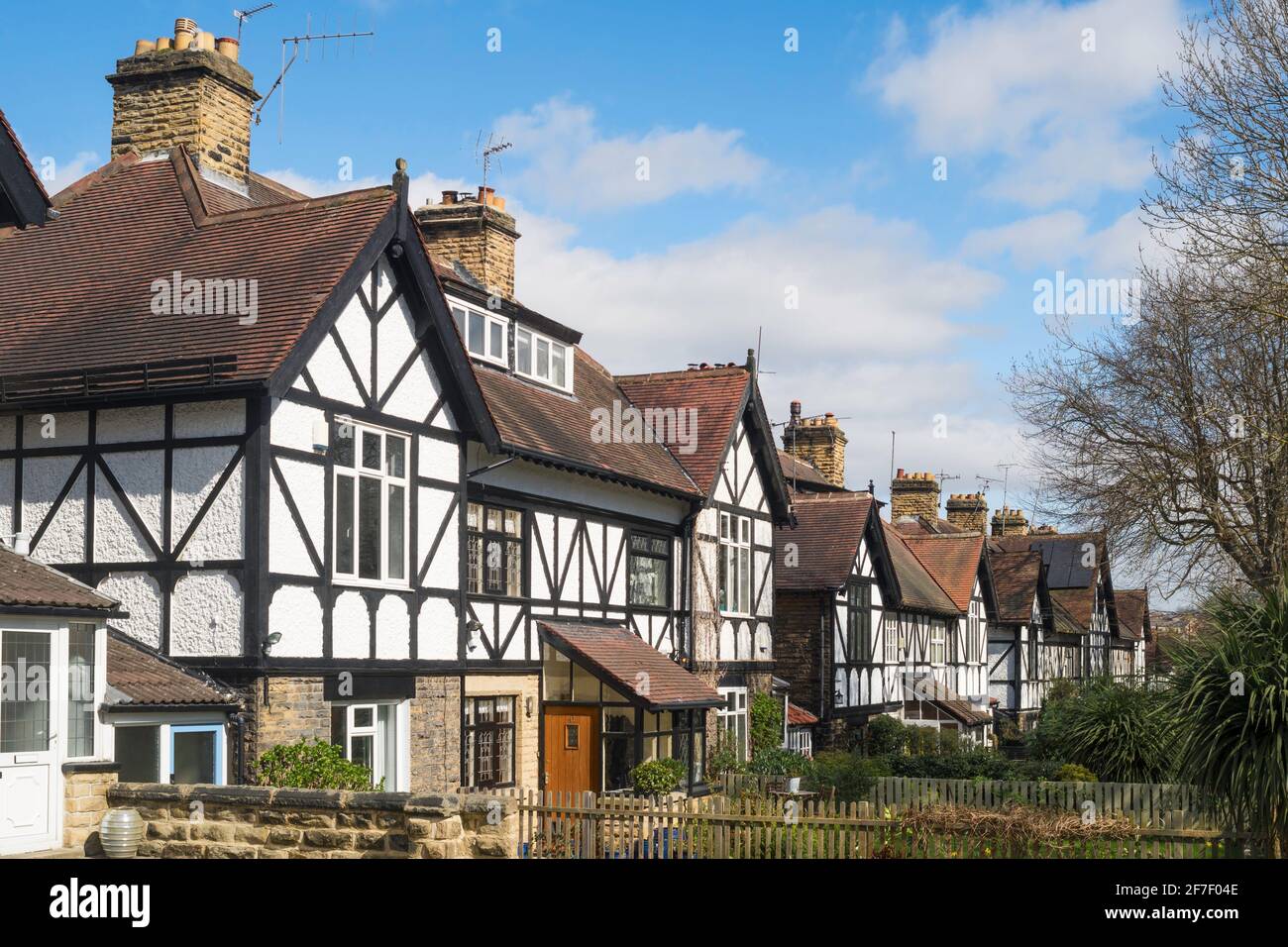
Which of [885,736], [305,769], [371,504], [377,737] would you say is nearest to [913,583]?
[885,736]

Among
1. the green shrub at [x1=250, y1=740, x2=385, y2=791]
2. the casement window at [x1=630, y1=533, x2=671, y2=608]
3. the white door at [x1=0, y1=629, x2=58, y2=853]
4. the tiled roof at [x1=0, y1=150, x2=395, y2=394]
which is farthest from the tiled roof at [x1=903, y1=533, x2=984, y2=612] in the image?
the white door at [x1=0, y1=629, x2=58, y2=853]

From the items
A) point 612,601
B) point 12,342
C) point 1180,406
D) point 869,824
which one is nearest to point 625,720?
point 612,601

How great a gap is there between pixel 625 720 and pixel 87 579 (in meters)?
10.2

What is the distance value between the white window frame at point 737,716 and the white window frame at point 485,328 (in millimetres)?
8797

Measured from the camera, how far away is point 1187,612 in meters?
24.8

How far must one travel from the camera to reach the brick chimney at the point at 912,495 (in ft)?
186

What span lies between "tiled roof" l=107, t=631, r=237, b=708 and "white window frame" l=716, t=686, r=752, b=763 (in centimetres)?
1432

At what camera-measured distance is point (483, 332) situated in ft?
77.5

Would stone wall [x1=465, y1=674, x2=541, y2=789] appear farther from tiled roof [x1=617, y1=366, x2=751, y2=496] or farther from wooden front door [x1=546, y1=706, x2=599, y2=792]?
tiled roof [x1=617, y1=366, x2=751, y2=496]

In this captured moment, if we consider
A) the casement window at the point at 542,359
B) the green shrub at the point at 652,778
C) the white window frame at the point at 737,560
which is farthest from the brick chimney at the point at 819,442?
the green shrub at the point at 652,778

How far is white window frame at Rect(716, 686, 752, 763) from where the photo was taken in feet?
95.9

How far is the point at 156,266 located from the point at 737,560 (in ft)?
48.8

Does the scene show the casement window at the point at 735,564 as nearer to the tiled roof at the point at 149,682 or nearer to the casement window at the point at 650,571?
the casement window at the point at 650,571

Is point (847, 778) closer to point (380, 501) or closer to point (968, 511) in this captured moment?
point (380, 501)
